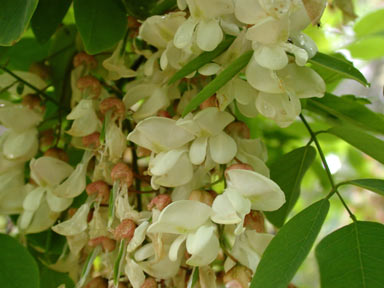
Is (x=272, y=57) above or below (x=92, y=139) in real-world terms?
above

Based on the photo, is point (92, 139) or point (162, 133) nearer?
point (162, 133)

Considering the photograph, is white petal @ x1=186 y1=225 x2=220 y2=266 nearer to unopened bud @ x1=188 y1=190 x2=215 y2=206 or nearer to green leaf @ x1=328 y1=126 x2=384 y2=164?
unopened bud @ x1=188 y1=190 x2=215 y2=206

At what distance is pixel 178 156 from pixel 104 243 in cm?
15

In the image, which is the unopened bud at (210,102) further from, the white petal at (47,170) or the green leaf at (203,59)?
the white petal at (47,170)

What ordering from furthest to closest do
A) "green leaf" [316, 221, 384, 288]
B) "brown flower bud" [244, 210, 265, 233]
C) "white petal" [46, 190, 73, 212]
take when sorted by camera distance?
1. "white petal" [46, 190, 73, 212]
2. "brown flower bud" [244, 210, 265, 233]
3. "green leaf" [316, 221, 384, 288]

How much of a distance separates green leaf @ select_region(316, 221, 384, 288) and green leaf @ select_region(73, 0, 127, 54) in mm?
343

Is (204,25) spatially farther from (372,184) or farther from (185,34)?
(372,184)

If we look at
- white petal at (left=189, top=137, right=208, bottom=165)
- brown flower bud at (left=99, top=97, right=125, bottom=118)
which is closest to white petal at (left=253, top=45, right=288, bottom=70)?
white petal at (left=189, top=137, right=208, bottom=165)

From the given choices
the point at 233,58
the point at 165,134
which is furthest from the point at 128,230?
the point at 233,58

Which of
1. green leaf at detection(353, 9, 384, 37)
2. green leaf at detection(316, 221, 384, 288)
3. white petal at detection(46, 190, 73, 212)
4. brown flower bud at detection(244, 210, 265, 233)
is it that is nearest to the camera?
green leaf at detection(316, 221, 384, 288)

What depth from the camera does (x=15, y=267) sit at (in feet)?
1.92

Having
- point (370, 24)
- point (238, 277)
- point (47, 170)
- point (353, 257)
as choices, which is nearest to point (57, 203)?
point (47, 170)

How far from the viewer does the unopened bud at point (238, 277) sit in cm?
51

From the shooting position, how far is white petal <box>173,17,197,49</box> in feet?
1.70
